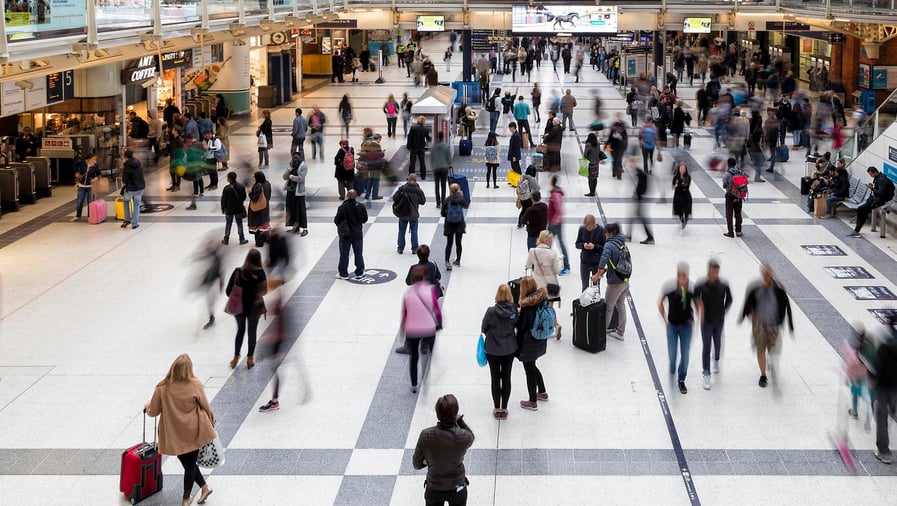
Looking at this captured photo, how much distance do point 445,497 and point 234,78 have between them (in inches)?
1177

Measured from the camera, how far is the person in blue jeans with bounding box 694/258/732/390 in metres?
10.7

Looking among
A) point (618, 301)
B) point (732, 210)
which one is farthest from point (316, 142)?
point (618, 301)

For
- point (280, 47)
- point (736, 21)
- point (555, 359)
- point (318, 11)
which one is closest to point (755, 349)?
point (555, 359)

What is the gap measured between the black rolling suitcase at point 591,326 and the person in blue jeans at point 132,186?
9.61m

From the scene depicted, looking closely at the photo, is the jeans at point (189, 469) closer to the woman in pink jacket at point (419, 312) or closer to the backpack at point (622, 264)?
the woman in pink jacket at point (419, 312)

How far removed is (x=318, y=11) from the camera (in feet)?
108

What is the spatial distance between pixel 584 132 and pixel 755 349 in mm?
20766

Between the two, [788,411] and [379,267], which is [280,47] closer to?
[379,267]

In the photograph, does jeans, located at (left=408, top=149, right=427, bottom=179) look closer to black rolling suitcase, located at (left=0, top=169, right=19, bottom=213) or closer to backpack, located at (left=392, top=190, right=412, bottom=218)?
backpack, located at (left=392, top=190, right=412, bottom=218)

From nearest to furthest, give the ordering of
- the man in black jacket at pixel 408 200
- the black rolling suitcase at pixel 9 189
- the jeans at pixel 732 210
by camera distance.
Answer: the man in black jacket at pixel 408 200
the jeans at pixel 732 210
the black rolling suitcase at pixel 9 189

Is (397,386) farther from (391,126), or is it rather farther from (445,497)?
(391,126)

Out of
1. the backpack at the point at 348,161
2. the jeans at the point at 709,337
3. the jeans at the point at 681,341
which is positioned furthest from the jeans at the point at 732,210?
the jeans at the point at 681,341

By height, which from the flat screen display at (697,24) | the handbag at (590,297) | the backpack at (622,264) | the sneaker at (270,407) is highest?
the flat screen display at (697,24)

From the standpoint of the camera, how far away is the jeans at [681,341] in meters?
10.7
